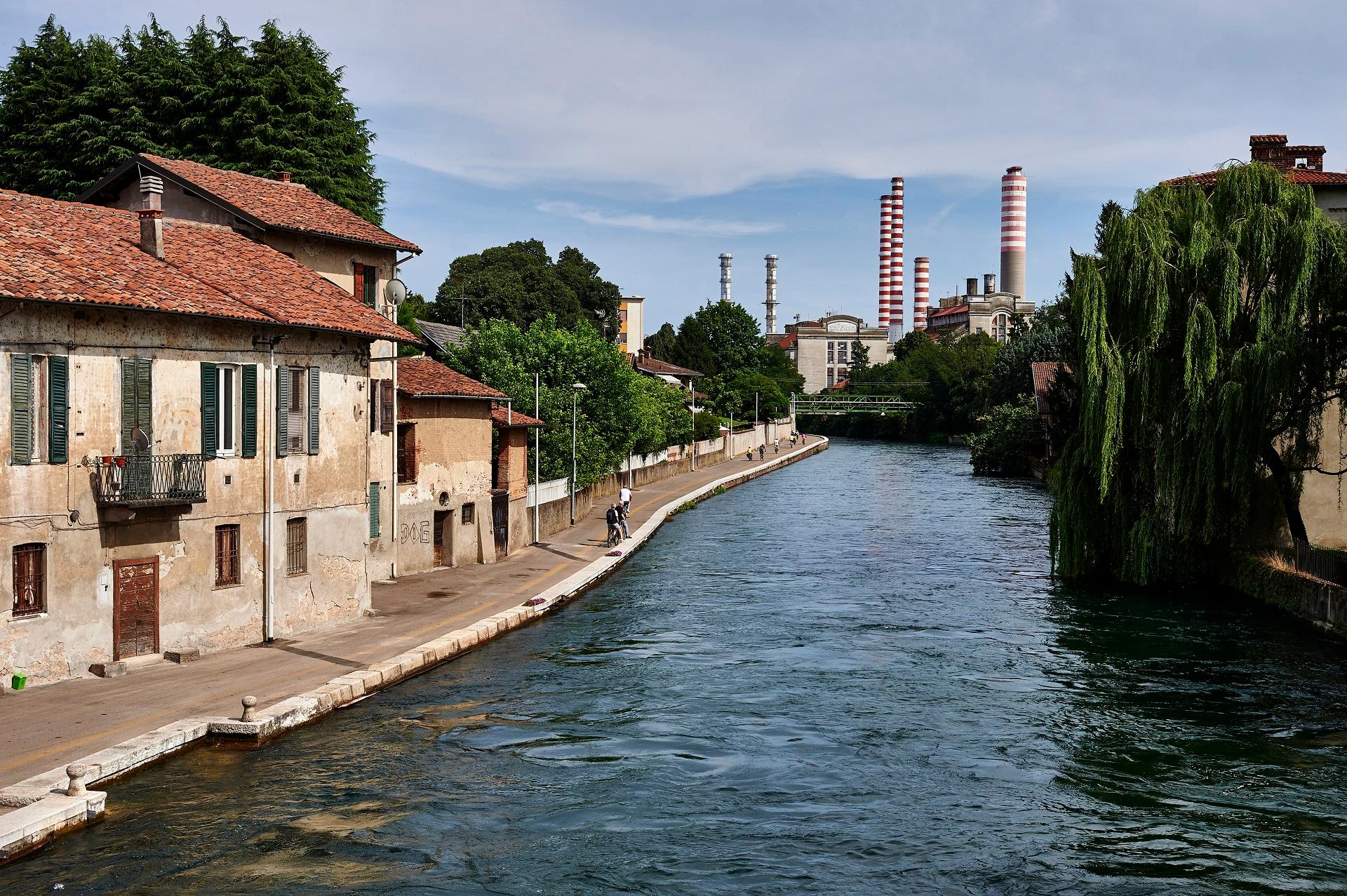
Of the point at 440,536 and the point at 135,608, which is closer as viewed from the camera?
the point at 135,608

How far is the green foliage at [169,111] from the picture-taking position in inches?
2003

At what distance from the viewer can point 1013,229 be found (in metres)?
185

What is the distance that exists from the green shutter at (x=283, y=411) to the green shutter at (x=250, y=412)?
0.61 metres

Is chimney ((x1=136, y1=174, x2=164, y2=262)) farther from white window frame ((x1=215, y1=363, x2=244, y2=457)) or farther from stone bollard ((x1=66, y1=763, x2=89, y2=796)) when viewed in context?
stone bollard ((x1=66, y1=763, x2=89, y2=796))

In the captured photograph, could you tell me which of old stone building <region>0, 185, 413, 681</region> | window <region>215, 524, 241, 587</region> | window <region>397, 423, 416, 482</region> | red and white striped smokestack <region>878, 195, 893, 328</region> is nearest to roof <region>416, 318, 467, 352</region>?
window <region>397, 423, 416, 482</region>

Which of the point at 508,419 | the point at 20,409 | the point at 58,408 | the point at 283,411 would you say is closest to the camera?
the point at 20,409

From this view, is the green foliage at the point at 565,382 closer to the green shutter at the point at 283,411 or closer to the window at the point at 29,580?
the green shutter at the point at 283,411

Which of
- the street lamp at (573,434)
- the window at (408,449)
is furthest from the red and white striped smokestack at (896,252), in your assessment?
the window at (408,449)

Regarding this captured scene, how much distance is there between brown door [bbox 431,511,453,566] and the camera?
122ft

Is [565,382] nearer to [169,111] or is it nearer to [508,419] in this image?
[508,419]

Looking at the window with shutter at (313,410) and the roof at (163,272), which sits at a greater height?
the roof at (163,272)

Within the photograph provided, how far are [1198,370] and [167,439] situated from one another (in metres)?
25.8

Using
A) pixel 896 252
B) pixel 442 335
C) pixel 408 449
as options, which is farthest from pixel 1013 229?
pixel 408 449

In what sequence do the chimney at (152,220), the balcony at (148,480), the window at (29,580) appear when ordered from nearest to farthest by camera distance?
the window at (29,580), the balcony at (148,480), the chimney at (152,220)
